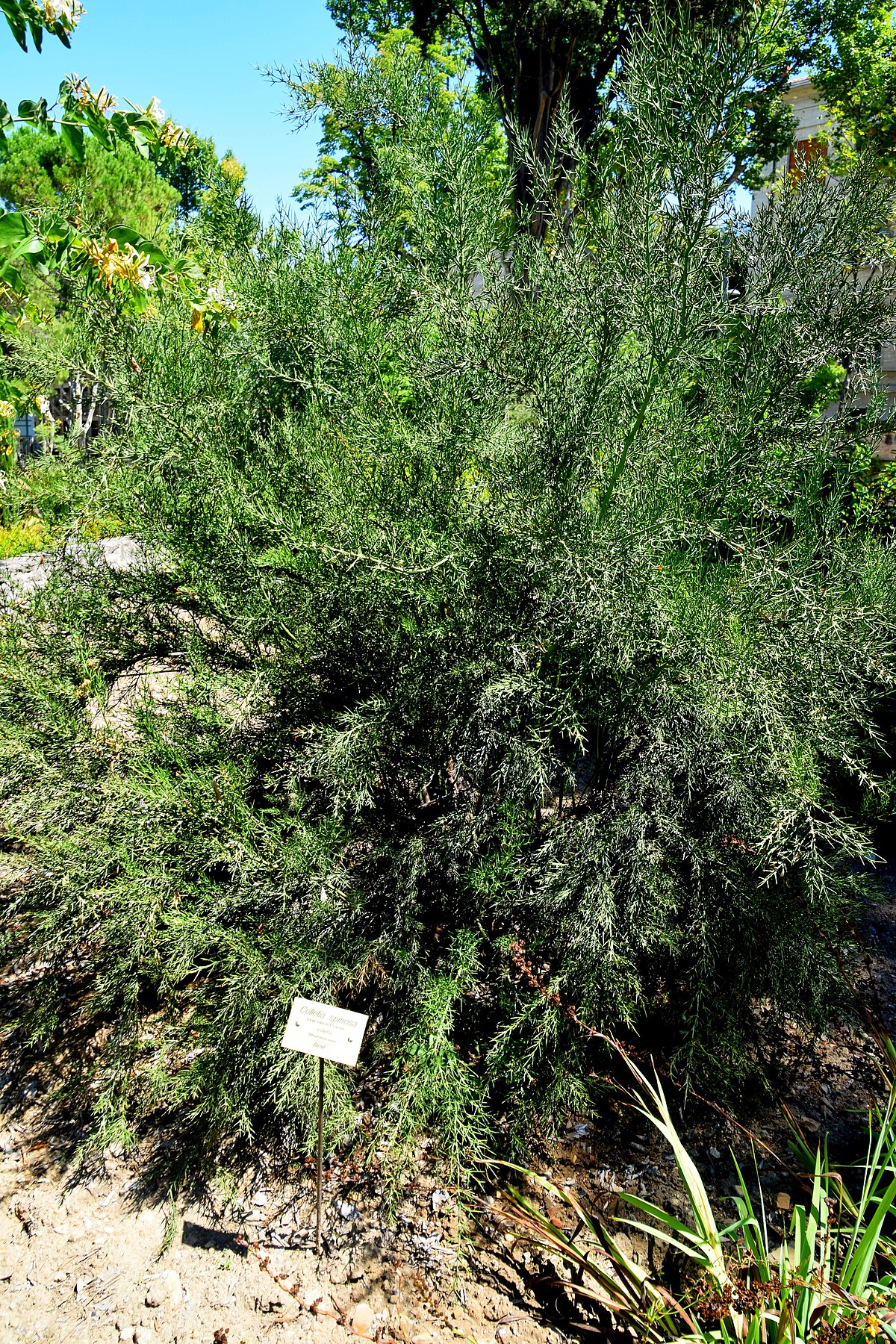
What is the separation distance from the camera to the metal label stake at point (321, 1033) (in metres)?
2.32

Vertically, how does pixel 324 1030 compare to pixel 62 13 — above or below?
below

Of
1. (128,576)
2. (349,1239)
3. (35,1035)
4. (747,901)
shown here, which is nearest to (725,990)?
(747,901)

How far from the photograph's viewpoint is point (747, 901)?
2.77 metres

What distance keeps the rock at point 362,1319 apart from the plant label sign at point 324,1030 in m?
0.68

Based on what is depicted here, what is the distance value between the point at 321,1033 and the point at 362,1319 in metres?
0.77

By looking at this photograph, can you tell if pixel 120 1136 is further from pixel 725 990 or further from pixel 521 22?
pixel 521 22

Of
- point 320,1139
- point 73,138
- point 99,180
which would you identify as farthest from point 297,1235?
point 99,180

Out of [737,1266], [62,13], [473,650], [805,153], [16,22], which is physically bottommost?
[737,1266]

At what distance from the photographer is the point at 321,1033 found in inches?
93.0

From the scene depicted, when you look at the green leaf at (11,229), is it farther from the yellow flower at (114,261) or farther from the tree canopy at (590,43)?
the tree canopy at (590,43)

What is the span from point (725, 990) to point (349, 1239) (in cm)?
146

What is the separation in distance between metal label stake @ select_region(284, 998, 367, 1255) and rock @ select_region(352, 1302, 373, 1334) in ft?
0.77

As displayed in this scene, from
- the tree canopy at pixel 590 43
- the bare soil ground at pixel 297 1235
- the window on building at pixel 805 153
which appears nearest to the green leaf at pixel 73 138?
the tree canopy at pixel 590 43

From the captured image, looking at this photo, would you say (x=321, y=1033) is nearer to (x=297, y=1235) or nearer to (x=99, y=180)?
(x=297, y=1235)
